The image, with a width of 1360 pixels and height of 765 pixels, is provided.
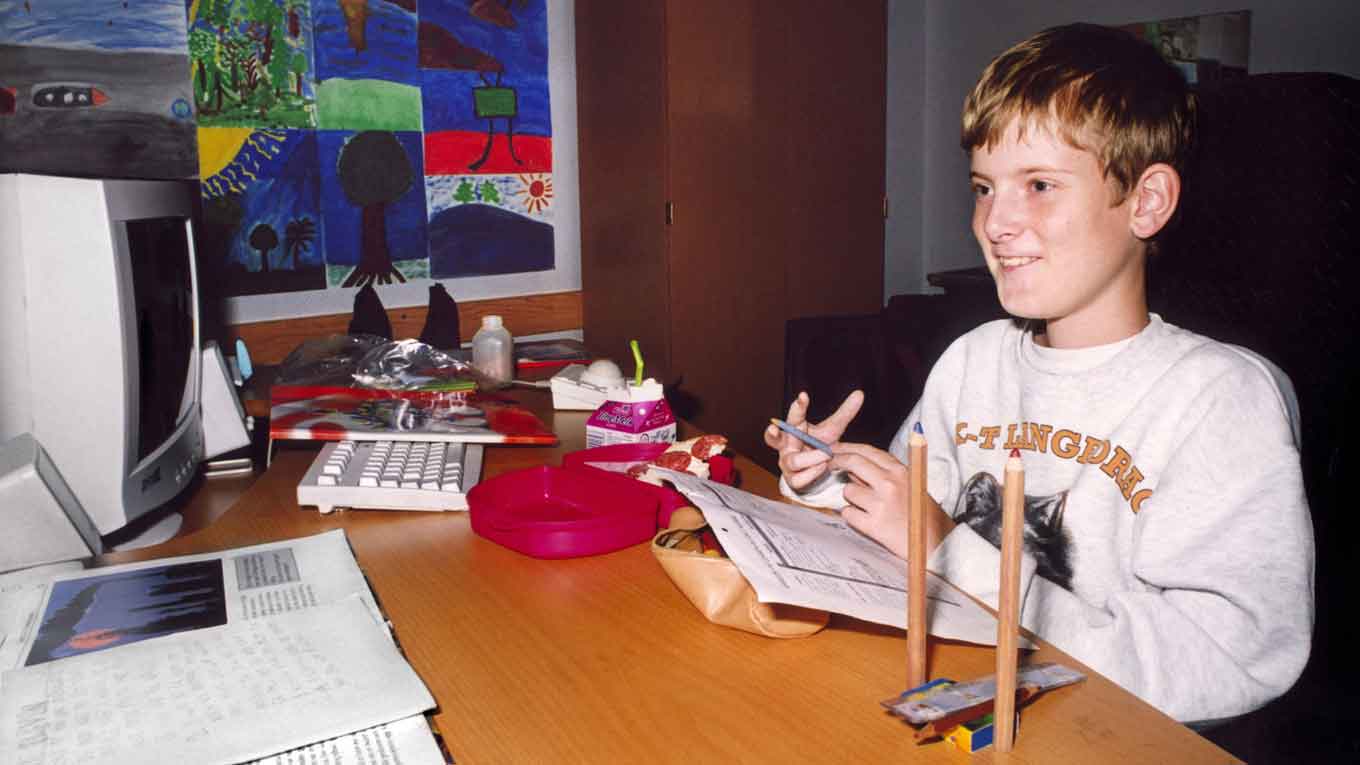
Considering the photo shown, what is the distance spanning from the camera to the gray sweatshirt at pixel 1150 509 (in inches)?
Result: 34.9

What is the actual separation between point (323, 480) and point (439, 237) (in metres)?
1.60

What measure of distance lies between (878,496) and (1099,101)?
0.52 metres

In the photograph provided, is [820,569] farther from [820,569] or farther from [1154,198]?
[1154,198]

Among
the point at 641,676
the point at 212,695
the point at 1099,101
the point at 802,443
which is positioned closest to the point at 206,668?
the point at 212,695

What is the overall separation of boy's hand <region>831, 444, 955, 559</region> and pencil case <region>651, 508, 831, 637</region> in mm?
138

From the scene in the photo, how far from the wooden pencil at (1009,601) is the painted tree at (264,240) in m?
2.24

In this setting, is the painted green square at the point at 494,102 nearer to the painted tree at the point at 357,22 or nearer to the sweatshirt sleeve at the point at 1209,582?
the painted tree at the point at 357,22

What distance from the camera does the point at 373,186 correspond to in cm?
259

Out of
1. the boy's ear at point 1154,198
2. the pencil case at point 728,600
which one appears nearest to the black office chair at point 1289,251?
the boy's ear at point 1154,198

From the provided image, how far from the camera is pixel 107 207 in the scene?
3.79 ft

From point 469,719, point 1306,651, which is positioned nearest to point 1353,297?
point 1306,651

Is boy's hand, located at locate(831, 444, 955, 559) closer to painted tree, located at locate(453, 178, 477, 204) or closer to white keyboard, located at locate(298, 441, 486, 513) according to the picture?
white keyboard, located at locate(298, 441, 486, 513)

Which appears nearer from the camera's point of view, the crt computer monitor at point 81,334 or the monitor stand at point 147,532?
the crt computer monitor at point 81,334

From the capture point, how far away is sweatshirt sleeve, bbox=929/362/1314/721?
0.87 meters
